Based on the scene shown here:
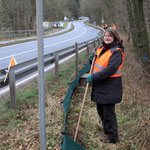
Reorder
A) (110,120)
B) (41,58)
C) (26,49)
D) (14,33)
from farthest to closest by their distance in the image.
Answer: (14,33), (26,49), (110,120), (41,58)

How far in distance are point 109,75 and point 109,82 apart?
15 cm

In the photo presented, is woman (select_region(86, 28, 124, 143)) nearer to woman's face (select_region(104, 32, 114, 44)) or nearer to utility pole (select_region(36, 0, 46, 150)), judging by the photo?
woman's face (select_region(104, 32, 114, 44))

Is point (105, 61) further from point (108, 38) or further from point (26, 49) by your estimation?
point (26, 49)

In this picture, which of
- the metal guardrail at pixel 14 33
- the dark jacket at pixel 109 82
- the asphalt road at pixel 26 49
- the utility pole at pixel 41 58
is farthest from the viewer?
the metal guardrail at pixel 14 33

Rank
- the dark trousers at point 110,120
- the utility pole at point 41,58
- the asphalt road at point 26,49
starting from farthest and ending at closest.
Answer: the asphalt road at point 26,49 → the dark trousers at point 110,120 → the utility pole at point 41,58

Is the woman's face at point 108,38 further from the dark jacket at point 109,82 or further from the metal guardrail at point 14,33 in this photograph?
the metal guardrail at point 14,33

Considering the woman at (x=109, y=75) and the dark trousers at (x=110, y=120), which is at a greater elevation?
the woman at (x=109, y=75)

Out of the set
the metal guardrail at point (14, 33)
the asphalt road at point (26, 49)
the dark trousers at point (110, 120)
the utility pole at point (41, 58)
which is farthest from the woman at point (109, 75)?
the metal guardrail at point (14, 33)

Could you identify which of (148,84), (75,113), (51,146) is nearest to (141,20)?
(148,84)

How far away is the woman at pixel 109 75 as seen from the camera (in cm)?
316

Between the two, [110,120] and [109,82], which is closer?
[109,82]

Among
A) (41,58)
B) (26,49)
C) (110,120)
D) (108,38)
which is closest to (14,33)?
(26,49)

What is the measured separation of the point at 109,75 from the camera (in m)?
3.17

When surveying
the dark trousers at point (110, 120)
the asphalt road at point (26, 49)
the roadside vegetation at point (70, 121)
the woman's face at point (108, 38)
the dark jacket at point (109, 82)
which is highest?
the woman's face at point (108, 38)
